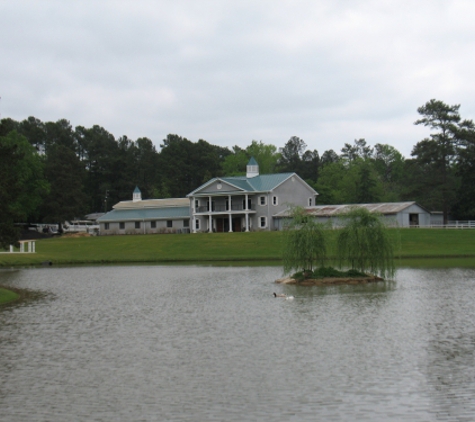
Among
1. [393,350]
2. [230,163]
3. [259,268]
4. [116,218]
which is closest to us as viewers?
[393,350]

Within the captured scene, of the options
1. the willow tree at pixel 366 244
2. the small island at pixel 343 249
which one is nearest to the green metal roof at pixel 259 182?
the willow tree at pixel 366 244

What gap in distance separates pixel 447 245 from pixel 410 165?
3309 cm

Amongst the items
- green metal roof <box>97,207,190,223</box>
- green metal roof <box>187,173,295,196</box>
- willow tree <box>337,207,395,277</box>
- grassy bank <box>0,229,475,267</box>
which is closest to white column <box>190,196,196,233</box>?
green metal roof <box>97,207,190,223</box>

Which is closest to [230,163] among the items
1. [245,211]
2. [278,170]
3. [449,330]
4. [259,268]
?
[278,170]

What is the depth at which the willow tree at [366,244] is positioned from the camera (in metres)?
40.1

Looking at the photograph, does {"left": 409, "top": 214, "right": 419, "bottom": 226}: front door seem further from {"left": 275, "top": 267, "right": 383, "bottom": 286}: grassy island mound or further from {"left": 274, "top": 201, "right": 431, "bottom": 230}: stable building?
{"left": 275, "top": 267, "right": 383, "bottom": 286}: grassy island mound

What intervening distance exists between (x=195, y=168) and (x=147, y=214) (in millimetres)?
38900

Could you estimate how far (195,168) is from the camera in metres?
145

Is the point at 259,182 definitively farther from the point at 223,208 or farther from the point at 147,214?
the point at 147,214

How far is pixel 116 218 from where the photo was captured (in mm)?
109625

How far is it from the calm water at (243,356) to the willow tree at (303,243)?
182 inches

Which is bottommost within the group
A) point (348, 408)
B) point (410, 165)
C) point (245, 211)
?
point (348, 408)

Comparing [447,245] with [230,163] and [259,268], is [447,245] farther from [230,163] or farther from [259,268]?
[230,163]

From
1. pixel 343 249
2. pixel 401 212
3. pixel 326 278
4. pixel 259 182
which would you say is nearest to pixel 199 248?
pixel 259 182
